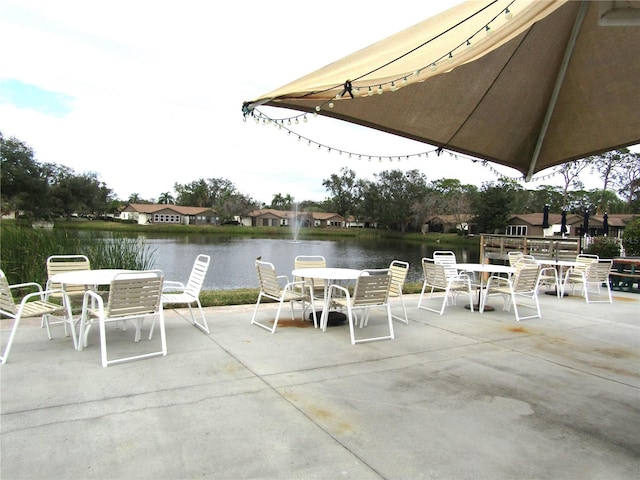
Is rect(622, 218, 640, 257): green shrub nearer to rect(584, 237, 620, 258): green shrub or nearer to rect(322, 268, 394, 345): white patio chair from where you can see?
rect(584, 237, 620, 258): green shrub

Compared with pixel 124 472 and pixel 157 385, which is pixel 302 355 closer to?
pixel 157 385

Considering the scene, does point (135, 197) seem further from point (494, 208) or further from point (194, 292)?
point (194, 292)

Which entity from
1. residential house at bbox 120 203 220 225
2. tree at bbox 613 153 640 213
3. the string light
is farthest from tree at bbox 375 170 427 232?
the string light

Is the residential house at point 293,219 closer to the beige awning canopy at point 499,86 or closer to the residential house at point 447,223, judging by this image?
the residential house at point 447,223

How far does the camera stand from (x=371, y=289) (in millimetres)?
4113

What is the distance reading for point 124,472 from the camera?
5.92 ft

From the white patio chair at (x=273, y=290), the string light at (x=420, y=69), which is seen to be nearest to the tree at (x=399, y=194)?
the white patio chair at (x=273, y=290)

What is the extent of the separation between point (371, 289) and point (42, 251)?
5.21 metres

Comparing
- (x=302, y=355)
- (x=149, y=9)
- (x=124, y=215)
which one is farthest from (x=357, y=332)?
(x=124, y=215)

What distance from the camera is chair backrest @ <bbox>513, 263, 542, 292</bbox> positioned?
5.43 metres

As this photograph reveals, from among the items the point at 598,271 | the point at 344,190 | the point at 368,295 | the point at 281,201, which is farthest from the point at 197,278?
the point at 281,201

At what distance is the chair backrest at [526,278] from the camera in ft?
17.8

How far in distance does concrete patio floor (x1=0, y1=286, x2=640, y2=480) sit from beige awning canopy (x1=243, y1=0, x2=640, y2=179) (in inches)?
75.1

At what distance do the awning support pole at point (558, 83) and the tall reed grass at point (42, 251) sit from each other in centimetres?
579
